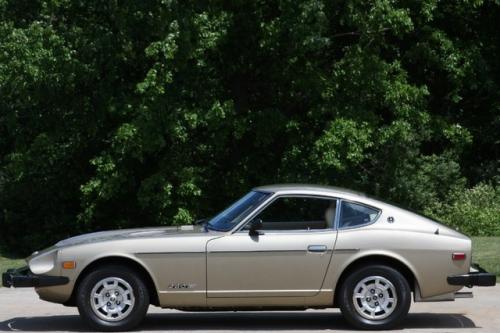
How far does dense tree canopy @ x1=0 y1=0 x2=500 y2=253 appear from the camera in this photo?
23.4m

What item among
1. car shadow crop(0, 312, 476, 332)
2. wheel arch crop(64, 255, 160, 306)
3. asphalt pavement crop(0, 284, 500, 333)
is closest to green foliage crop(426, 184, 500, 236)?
asphalt pavement crop(0, 284, 500, 333)

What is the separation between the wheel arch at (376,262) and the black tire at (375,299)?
3.1 inches

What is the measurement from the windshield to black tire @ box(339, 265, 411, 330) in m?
1.20

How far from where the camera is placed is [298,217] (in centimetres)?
1138

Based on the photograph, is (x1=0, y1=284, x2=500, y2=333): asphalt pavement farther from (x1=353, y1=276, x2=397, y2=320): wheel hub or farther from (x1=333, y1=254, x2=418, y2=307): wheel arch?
(x1=333, y1=254, x2=418, y2=307): wheel arch

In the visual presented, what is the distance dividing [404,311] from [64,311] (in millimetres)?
4072

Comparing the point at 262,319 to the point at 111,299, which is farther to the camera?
the point at 262,319

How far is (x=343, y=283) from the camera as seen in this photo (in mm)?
10758

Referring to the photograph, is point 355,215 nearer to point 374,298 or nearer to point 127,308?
point 374,298

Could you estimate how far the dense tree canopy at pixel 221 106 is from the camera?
23.4 meters

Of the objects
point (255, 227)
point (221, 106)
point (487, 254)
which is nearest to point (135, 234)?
point (255, 227)

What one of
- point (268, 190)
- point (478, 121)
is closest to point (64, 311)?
point (268, 190)

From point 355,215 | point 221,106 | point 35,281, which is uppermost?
point 221,106

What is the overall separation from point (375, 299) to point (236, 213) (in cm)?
165
